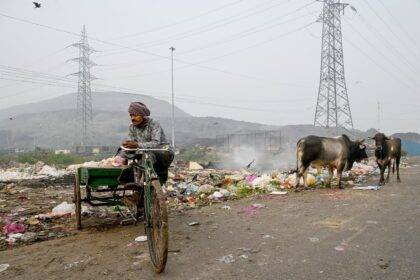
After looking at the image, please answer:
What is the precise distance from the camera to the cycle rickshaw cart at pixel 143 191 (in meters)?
4.35

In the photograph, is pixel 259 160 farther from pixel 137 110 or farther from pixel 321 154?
pixel 137 110

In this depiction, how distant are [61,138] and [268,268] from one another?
96731 millimetres

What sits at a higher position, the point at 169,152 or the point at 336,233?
the point at 169,152

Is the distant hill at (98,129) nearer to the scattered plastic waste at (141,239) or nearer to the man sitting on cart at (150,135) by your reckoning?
the man sitting on cart at (150,135)

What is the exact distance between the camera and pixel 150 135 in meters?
6.52

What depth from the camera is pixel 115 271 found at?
4.63 meters

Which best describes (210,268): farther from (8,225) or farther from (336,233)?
(8,225)

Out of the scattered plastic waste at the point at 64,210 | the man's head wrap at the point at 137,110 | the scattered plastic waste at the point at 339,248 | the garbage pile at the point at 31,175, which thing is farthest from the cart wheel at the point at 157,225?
the garbage pile at the point at 31,175

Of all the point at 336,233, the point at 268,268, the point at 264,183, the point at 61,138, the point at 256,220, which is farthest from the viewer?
the point at 61,138

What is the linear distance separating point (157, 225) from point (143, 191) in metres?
1.50

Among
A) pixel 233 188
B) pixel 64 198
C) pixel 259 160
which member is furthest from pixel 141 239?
pixel 259 160

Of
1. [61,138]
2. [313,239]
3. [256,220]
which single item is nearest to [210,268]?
[313,239]

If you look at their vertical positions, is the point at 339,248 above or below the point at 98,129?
below

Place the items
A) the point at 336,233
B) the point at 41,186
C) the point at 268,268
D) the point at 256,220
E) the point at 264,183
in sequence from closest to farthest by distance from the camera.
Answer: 1. the point at 268,268
2. the point at 336,233
3. the point at 256,220
4. the point at 264,183
5. the point at 41,186
